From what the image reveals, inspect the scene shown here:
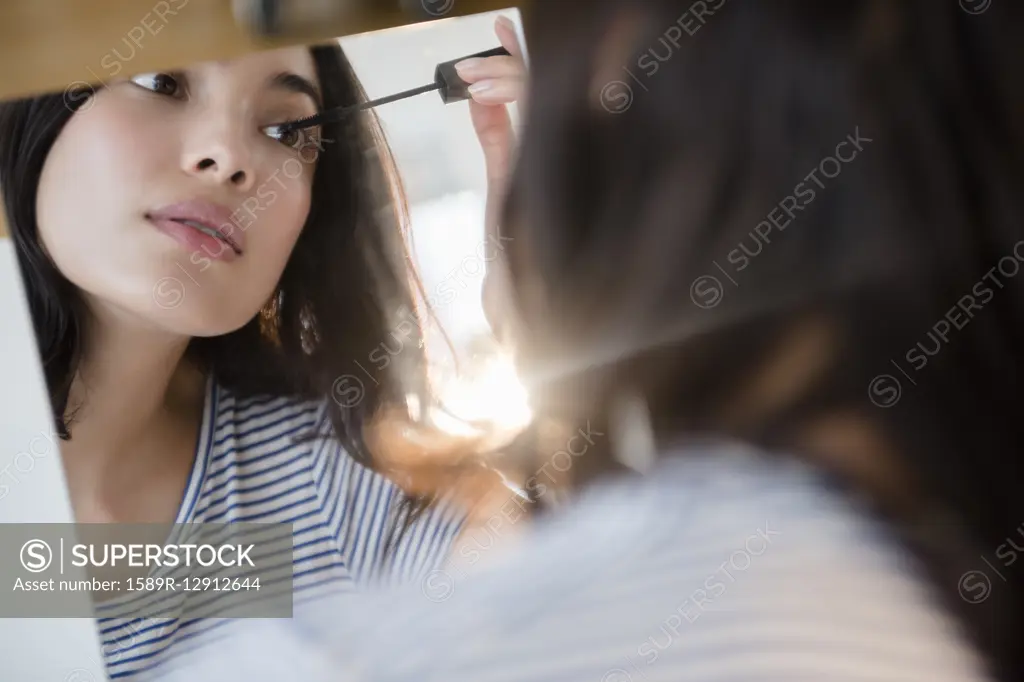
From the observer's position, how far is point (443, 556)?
0.48 metres

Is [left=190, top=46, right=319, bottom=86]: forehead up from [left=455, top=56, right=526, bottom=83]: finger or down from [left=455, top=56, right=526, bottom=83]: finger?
down

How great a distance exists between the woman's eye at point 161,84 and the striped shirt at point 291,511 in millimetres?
211

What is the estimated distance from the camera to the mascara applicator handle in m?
0.49

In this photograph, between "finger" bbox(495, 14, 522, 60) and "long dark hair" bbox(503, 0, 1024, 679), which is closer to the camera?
"long dark hair" bbox(503, 0, 1024, 679)

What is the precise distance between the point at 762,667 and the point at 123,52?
1.98 feet

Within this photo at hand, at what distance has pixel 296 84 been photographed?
500 mm

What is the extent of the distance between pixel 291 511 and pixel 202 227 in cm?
20

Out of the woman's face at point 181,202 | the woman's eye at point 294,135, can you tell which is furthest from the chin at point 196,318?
the woman's eye at point 294,135

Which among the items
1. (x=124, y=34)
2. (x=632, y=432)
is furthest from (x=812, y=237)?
(x=124, y=34)

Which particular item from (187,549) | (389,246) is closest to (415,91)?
(389,246)

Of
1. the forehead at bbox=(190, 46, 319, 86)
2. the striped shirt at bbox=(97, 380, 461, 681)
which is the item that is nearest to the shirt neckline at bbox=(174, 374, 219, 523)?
the striped shirt at bbox=(97, 380, 461, 681)

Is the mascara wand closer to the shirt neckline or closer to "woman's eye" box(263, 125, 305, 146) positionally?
"woman's eye" box(263, 125, 305, 146)

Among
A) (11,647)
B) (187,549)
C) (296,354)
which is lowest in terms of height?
(11,647)

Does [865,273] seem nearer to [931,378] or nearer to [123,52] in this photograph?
[931,378]
